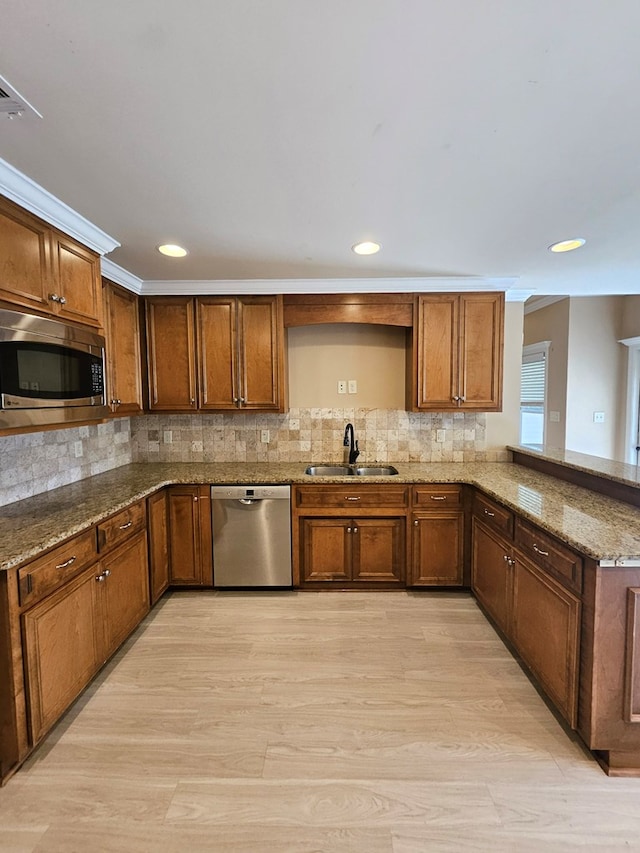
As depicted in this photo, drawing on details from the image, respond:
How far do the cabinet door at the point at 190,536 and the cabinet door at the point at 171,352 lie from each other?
0.74 m

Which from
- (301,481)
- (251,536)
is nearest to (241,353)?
(301,481)

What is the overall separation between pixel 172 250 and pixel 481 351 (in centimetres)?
236

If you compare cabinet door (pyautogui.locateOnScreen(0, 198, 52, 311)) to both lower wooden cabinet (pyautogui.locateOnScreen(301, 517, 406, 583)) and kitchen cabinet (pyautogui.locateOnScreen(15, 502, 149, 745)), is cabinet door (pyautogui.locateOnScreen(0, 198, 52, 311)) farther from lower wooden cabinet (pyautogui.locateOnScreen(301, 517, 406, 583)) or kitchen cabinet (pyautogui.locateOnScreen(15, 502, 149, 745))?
lower wooden cabinet (pyautogui.locateOnScreen(301, 517, 406, 583))

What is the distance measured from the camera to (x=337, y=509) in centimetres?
295

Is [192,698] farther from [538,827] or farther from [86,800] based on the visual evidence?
[538,827]

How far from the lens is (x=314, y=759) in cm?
161

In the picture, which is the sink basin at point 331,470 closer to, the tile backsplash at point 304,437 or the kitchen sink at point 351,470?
the kitchen sink at point 351,470

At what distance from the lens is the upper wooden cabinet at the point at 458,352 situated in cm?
312

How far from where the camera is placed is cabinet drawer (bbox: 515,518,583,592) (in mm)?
1642

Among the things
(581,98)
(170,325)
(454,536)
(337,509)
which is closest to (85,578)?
(337,509)

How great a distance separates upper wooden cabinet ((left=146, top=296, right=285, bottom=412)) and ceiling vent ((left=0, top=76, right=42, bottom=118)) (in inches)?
73.5

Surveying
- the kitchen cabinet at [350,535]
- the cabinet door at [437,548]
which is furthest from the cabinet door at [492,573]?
the kitchen cabinet at [350,535]

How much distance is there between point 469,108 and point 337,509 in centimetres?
238

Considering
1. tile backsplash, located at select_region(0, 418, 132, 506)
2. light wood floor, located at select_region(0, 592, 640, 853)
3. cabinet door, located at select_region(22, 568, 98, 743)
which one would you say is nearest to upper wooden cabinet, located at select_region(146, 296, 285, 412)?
tile backsplash, located at select_region(0, 418, 132, 506)
